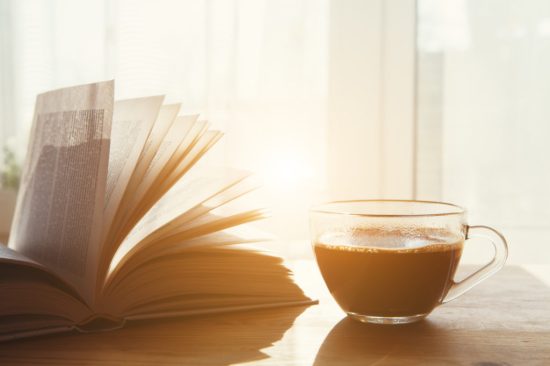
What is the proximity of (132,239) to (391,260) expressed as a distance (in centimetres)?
28

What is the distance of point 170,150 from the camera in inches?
24.2

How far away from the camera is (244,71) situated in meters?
1.36

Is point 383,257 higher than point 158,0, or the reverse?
point 158,0

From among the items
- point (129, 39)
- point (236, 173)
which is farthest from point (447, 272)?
point (129, 39)

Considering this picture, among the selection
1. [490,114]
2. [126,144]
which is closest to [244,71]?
[490,114]

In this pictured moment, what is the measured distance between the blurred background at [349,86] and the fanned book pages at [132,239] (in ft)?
2.25

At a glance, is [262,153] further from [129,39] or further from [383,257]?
[383,257]

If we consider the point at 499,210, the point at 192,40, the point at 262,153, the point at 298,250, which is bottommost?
the point at 298,250

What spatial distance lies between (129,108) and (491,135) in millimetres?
1018

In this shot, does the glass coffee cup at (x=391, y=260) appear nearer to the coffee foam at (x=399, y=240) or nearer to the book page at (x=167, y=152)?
the coffee foam at (x=399, y=240)

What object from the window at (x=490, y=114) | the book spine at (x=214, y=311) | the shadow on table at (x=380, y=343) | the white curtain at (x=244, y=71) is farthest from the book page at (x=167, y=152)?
the window at (x=490, y=114)

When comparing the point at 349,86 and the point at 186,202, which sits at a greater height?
the point at 349,86

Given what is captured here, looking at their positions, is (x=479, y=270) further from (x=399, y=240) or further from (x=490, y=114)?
(x=490, y=114)

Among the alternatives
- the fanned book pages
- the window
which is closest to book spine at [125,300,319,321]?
the fanned book pages
